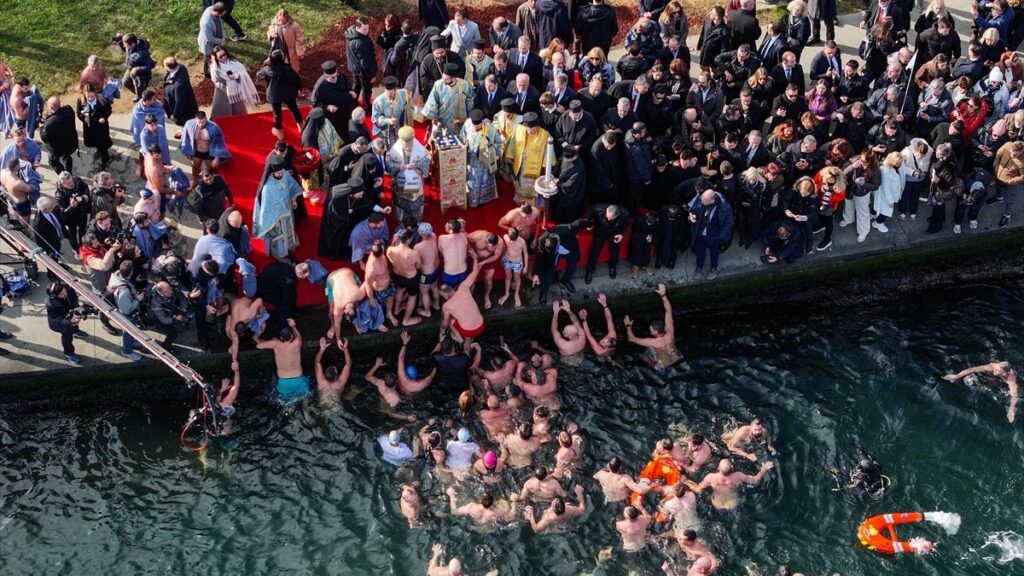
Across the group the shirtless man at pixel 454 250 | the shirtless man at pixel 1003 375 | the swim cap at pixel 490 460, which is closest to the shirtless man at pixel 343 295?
the shirtless man at pixel 454 250

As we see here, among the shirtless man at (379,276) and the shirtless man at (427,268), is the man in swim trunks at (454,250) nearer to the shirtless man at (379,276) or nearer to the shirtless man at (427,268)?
the shirtless man at (427,268)

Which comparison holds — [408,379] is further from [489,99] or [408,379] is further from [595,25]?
[595,25]

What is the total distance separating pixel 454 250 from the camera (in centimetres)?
1609

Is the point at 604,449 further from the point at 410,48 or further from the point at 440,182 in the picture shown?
the point at 410,48

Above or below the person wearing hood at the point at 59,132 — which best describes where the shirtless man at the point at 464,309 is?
below

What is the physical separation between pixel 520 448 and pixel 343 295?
3401 mm

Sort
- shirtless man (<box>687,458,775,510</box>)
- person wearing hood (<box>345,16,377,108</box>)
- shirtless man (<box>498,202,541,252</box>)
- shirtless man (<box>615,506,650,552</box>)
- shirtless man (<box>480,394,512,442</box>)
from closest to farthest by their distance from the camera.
A: shirtless man (<box>615,506,650,552</box>) < shirtless man (<box>687,458,775,510</box>) < shirtless man (<box>480,394,512,442</box>) < shirtless man (<box>498,202,541,252</box>) < person wearing hood (<box>345,16,377,108</box>)

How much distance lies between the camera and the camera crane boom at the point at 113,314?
1444cm

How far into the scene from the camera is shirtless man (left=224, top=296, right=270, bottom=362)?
1592 cm

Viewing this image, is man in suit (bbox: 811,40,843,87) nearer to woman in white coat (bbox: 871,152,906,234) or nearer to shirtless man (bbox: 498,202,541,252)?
woman in white coat (bbox: 871,152,906,234)

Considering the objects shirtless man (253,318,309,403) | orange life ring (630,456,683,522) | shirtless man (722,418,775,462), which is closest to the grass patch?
shirtless man (253,318,309,403)

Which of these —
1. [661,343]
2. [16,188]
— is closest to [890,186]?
[661,343]

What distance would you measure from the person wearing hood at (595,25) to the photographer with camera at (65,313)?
9961mm

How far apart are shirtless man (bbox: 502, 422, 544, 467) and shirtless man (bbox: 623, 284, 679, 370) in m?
2.71
